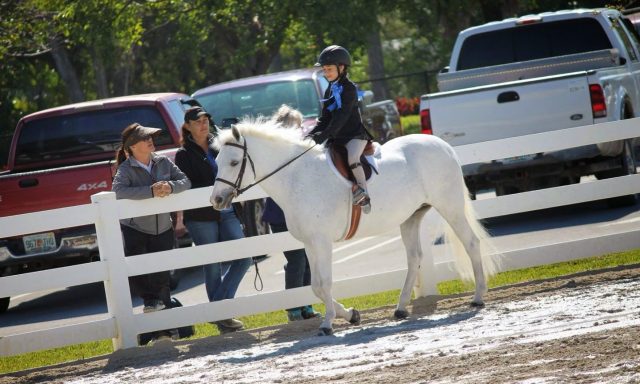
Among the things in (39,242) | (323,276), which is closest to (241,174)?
(323,276)

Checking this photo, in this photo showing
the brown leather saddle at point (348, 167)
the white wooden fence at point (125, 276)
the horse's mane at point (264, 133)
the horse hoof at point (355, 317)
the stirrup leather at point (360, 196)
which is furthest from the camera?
the white wooden fence at point (125, 276)

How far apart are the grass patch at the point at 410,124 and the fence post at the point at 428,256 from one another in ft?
73.9

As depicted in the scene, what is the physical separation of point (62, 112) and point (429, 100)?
15.9 ft

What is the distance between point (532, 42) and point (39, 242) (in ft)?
26.0

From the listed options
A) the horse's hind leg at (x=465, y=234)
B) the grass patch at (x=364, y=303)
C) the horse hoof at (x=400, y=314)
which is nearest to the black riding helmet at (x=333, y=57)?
the horse's hind leg at (x=465, y=234)

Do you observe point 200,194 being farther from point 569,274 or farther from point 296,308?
point 569,274

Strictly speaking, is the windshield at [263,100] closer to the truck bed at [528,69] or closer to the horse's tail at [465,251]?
the truck bed at [528,69]

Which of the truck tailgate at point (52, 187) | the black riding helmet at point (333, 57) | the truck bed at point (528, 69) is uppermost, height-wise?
the black riding helmet at point (333, 57)

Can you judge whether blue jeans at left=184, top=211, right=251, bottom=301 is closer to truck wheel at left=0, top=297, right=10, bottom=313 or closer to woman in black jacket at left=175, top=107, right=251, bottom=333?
woman in black jacket at left=175, top=107, right=251, bottom=333

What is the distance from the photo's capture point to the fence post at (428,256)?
421 inches

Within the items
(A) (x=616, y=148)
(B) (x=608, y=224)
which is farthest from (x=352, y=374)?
(A) (x=616, y=148)

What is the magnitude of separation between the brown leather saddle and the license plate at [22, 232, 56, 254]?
490 cm

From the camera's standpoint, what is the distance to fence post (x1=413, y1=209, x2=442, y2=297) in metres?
10.7

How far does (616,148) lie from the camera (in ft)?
48.3
